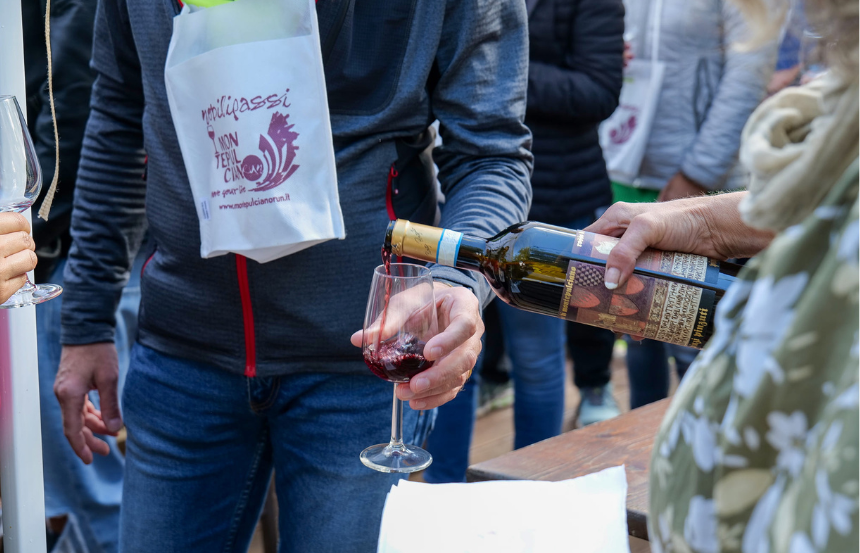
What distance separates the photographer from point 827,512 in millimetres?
375

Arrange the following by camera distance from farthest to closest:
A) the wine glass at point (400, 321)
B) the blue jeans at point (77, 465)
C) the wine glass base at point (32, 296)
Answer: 1. the blue jeans at point (77, 465)
2. the wine glass base at point (32, 296)
3. the wine glass at point (400, 321)

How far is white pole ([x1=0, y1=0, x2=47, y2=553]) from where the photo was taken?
1241 millimetres

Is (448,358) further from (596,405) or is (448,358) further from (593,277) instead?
(596,405)

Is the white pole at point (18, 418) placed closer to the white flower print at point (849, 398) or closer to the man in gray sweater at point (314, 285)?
the man in gray sweater at point (314, 285)

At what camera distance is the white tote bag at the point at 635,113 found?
2.84 m

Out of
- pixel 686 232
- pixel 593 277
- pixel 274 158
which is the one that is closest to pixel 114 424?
pixel 274 158

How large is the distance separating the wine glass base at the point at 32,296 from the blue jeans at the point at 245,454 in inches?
8.3

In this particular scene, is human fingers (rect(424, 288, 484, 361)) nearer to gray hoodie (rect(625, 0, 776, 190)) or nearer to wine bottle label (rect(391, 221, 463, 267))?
wine bottle label (rect(391, 221, 463, 267))

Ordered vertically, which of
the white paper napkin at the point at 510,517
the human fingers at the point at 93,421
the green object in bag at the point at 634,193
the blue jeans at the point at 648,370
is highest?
the white paper napkin at the point at 510,517

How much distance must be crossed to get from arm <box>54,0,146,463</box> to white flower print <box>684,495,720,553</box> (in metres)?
1.33

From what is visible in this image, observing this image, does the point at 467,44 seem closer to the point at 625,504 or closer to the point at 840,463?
the point at 625,504

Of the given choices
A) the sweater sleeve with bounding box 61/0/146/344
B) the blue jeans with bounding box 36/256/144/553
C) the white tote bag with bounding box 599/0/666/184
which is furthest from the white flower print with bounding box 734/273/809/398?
the white tote bag with bounding box 599/0/666/184

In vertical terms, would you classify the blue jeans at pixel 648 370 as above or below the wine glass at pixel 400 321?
below

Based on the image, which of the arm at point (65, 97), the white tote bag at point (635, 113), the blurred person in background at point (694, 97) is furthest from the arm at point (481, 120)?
the white tote bag at point (635, 113)
